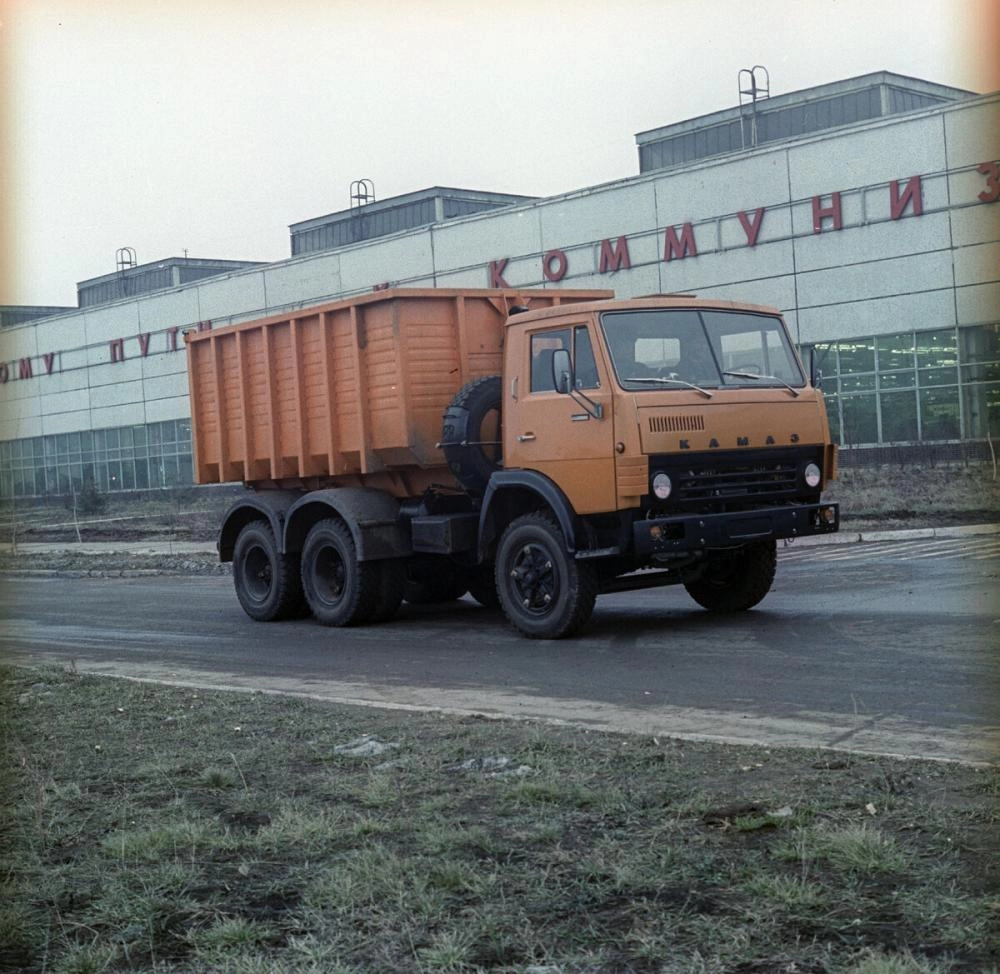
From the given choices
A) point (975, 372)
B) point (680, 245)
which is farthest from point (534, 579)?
point (680, 245)

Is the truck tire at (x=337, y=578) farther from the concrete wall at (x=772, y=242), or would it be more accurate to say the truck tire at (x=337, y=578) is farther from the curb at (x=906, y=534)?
the concrete wall at (x=772, y=242)

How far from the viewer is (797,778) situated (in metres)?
6.38

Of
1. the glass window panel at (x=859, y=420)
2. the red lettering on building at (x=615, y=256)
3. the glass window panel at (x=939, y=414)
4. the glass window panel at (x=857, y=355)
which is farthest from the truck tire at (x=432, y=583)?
the red lettering on building at (x=615, y=256)

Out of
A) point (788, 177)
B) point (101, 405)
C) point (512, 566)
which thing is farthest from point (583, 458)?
point (101, 405)

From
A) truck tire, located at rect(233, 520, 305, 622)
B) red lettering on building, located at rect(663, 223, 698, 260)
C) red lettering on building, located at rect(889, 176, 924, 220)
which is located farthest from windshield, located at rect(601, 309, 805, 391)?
red lettering on building, located at rect(663, 223, 698, 260)

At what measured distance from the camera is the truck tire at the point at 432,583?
50.8 feet

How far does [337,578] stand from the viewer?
49.0 ft

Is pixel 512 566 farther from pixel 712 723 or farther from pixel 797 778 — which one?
pixel 797 778

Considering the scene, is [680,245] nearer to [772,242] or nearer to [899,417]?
[772,242]

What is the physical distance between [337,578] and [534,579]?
309cm

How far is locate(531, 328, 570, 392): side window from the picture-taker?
1243 cm

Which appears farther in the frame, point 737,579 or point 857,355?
point 857,355

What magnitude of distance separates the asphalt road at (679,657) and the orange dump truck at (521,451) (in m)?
0.50

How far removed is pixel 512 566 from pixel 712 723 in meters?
4.68
